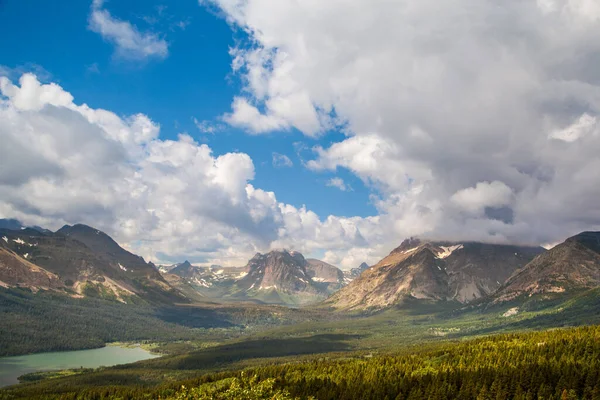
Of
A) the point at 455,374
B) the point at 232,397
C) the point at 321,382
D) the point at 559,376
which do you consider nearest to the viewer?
the point at 232,397

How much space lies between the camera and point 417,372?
198125mm

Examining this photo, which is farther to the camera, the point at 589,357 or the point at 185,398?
the point at 589,357

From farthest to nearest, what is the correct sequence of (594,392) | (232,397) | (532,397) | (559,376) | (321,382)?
1. (321,382)
2. (559,376)
3. (532,397)
4. (594,392)
5. (232,397)

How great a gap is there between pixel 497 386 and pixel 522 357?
6267 cm

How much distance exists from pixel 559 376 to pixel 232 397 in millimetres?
137258

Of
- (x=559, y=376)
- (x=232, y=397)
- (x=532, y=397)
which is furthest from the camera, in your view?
(x=559, y=376)

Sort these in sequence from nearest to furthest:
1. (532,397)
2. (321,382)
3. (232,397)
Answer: (232,397)
(532,397)
(321,382)

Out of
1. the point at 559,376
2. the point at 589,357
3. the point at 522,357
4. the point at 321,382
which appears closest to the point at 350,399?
the point at 321,382

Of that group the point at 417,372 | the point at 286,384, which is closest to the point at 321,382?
the point at 286,384

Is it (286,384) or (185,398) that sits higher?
(185,398)

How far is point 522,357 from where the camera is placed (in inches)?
7761

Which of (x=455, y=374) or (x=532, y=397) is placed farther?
(x=455, y=374)

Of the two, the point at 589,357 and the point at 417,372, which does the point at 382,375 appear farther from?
the point at 589,357

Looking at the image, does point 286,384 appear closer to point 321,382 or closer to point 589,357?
point 321,382
